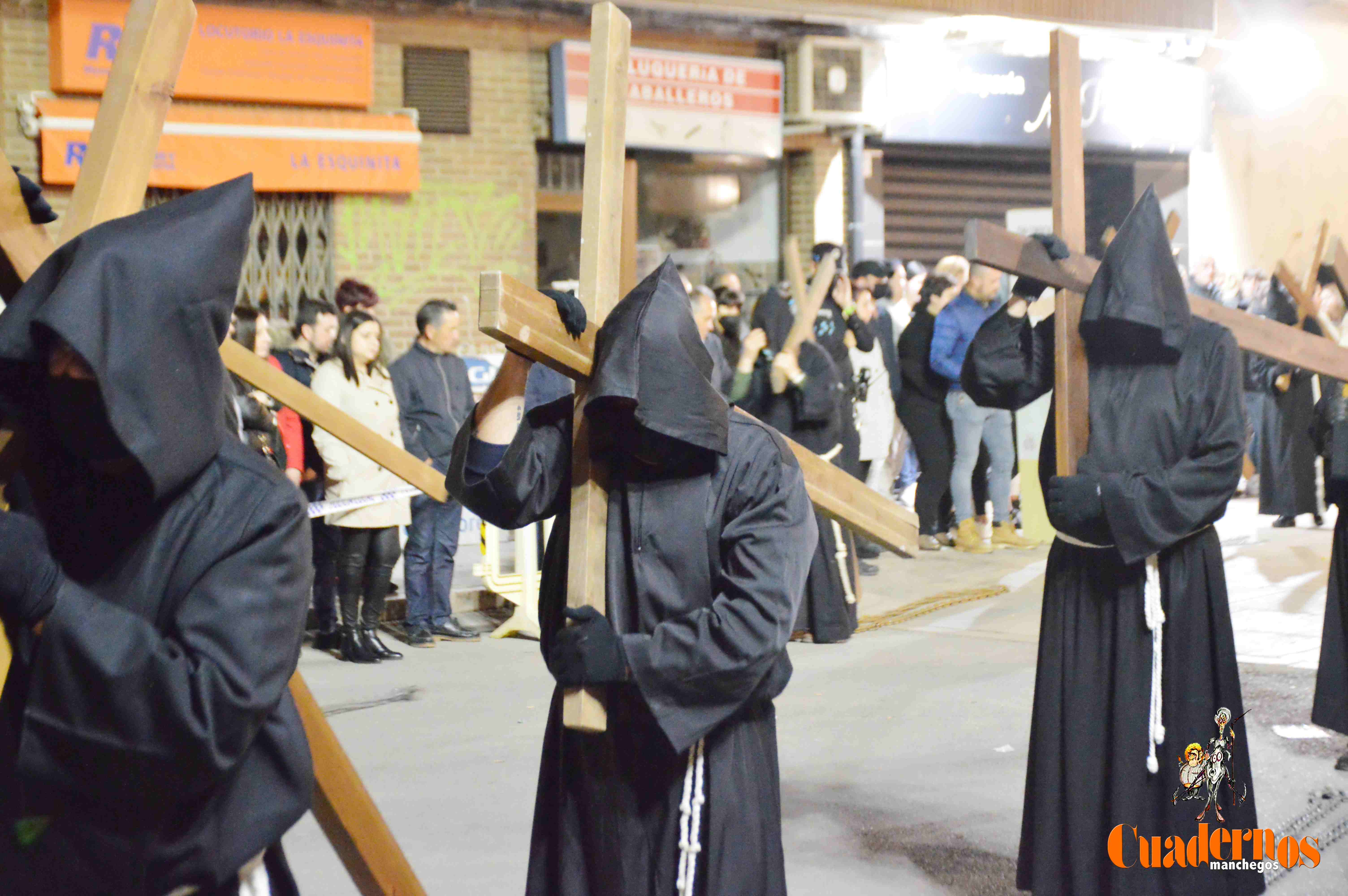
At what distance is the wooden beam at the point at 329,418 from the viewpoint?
8.71 ft

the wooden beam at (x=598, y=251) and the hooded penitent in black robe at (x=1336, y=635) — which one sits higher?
the wooden beam at (x=598, y=251)

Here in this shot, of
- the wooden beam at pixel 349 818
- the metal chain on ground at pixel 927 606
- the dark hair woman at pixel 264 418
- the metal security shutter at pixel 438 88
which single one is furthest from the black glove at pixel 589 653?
the metal security shutter at pixel 438 88

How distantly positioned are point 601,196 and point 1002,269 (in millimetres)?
1523

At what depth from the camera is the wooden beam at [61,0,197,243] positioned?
2.26 m

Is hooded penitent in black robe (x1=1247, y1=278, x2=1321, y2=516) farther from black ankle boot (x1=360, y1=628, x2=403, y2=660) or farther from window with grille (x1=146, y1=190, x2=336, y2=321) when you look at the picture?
window with grille (x1=146, y1=190, x2=336, y2=321)

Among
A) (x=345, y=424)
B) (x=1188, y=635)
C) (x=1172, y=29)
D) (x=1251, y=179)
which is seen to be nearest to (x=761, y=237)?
(x=1172, y=29)

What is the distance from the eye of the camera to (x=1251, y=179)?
782 inches

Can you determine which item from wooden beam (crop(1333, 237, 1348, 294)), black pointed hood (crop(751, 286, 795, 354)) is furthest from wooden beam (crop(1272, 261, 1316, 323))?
black pointed hood (crop(751, 286, 795, 354))

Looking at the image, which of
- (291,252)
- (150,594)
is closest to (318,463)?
(291,252)

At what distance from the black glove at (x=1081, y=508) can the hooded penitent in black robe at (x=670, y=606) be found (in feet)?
4.49

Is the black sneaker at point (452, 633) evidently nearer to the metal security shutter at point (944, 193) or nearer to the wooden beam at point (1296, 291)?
the wooden beam at point (1296, 291)

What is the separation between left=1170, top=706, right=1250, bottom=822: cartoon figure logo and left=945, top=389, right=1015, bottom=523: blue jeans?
628 cm

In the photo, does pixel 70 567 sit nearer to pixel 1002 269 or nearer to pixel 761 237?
pixel 1002 269

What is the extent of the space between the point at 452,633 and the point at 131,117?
6091mm
